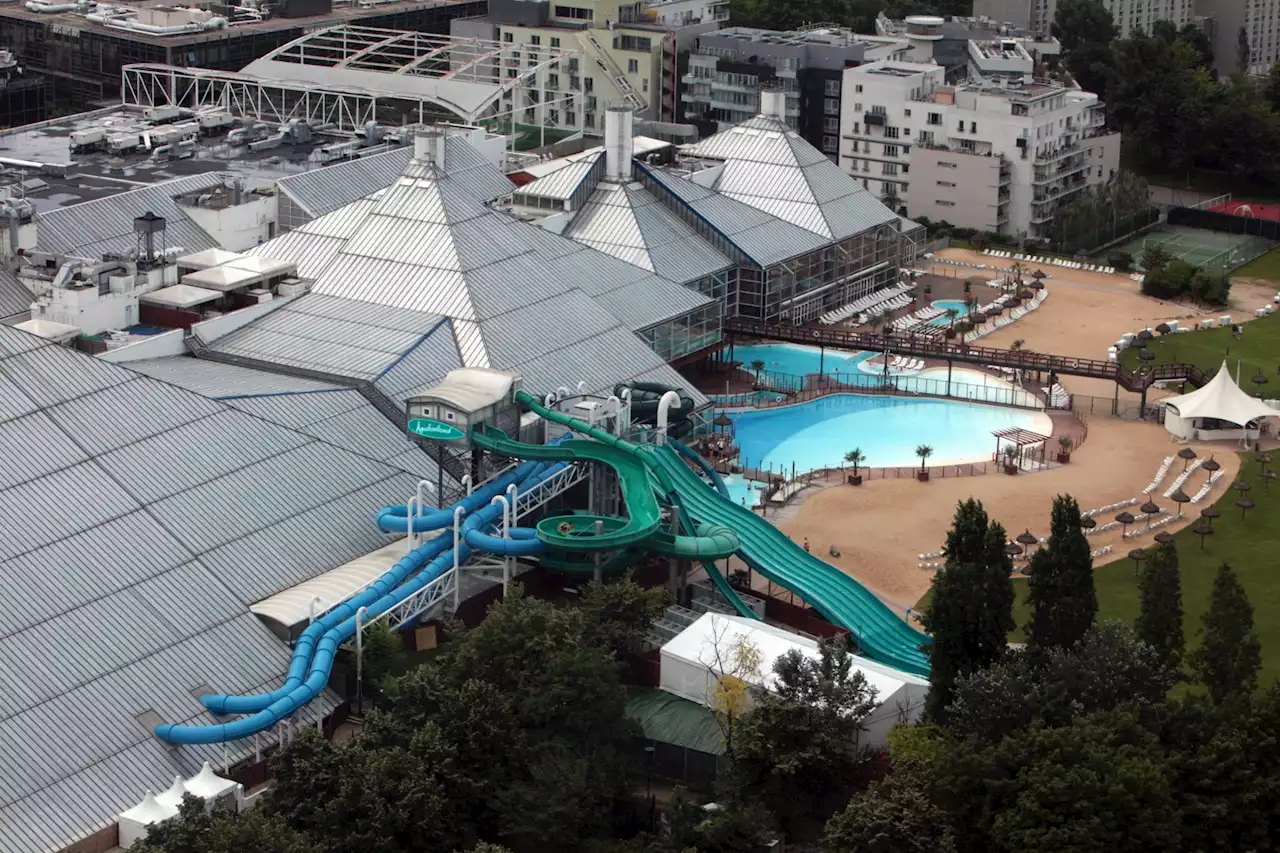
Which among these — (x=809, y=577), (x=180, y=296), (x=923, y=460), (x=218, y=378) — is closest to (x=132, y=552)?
(x=218, y=378)

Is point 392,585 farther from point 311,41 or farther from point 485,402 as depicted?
point 311,41

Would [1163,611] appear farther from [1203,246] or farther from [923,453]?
[1203,246]

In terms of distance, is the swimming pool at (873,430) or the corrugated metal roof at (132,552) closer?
the corrugated metal roof at (132,552)

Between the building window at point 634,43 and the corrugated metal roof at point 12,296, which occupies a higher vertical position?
the building window at point 634,43

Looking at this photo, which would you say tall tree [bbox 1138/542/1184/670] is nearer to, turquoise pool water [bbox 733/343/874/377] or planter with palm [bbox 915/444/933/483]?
planter with palm [bbox 915/444/933/483]

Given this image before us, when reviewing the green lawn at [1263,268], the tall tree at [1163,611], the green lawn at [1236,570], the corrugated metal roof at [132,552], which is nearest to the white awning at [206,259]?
the corrugated metal roof at [132,552]

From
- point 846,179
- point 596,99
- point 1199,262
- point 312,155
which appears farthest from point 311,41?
point 1199,262

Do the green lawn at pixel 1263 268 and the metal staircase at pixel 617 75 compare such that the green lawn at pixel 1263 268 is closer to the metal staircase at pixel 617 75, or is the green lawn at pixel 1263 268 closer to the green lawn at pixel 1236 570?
the green lawn at pixel 1236 570
